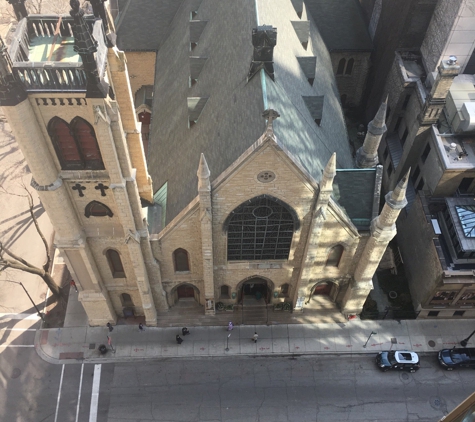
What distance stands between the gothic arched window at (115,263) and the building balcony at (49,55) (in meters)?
15.3

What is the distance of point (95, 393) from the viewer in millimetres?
39750

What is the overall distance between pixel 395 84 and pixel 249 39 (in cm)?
2046

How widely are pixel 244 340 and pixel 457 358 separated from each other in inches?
719

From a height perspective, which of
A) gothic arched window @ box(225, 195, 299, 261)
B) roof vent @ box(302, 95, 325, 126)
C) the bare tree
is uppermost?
roof vent @ box(302, 95, 325, 126)

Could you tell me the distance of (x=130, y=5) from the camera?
51.2 metres

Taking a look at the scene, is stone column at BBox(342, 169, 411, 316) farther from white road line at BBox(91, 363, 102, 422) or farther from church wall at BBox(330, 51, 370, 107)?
church wall at BBox(330, 51, 370, 107)

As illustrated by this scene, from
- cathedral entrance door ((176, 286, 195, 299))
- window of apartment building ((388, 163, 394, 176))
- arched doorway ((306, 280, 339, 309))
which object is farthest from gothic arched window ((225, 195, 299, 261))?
window of apartment building ((388, 163, 394, 176))

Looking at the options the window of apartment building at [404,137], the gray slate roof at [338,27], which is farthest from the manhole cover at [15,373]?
the gray slate roof at [338,27]

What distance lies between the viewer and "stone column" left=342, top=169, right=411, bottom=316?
32906 mm

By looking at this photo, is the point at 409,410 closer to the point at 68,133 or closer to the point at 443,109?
the point at 443,109

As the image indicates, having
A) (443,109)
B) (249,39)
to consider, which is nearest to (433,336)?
(443,109)

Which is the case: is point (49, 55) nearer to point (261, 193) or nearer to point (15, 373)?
point (261, 193)

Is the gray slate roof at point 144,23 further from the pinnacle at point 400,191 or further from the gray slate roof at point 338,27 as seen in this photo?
the pinnacle at point 400,191

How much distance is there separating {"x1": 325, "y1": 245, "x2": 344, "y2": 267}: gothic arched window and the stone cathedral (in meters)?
0.17
